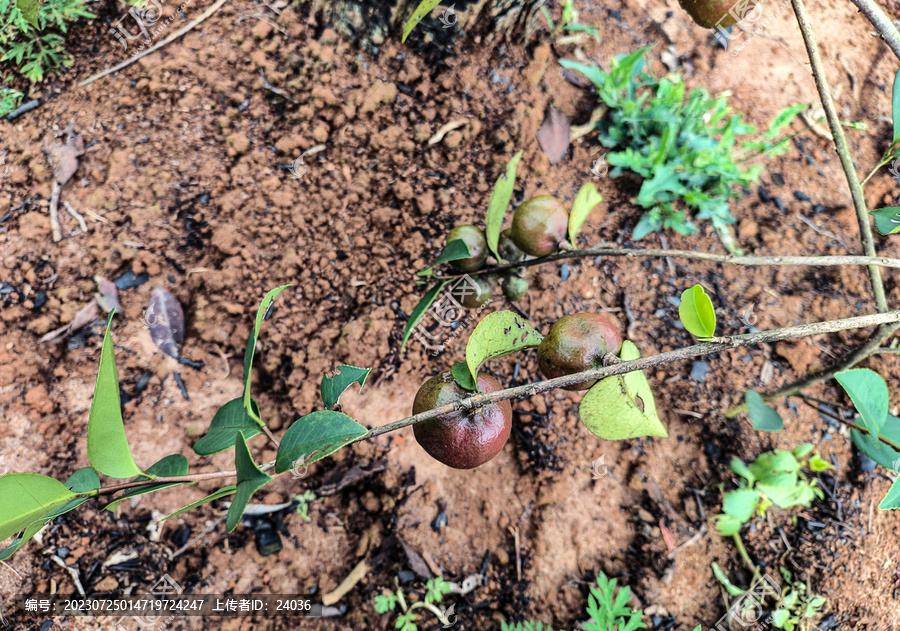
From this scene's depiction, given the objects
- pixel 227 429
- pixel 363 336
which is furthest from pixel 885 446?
pixel 227 429

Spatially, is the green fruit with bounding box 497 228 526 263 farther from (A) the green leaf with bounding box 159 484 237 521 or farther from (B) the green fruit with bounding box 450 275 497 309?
(A) the green leaf with bounding box 159 484 237 521

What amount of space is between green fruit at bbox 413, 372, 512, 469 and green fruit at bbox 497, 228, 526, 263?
601 millimetres

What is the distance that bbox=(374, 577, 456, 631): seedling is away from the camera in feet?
5.95

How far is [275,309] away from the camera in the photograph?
6.30ft

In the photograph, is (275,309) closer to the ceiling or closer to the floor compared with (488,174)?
closer to the floor

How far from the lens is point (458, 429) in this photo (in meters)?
1.00

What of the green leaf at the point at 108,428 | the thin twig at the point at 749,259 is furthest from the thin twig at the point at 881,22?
the green leaf at the point at 108,428

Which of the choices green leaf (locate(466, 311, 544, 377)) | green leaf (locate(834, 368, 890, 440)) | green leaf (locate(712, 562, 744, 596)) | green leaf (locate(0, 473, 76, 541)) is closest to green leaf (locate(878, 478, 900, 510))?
green leaf (locate(834, 368, 890, 440))

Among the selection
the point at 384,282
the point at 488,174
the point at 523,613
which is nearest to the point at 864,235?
the point at 488,174

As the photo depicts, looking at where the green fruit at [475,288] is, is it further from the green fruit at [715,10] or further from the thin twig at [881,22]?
the thin twig at [881,22]

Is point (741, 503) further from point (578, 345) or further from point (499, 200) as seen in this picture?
point (499, 200)

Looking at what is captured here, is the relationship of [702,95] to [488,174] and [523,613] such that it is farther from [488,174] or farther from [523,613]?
[523,613]

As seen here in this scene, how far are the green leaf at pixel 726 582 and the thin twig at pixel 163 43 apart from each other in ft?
10.7

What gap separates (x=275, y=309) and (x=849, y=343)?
2.55 metres
